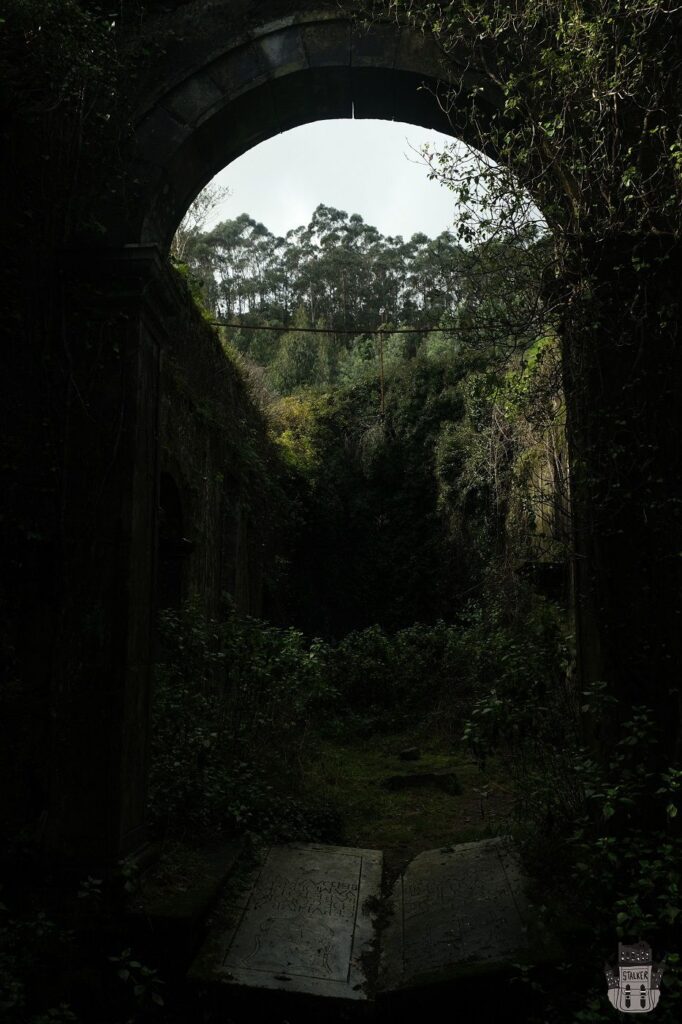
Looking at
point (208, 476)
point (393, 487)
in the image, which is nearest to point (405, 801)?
point (208, 476)

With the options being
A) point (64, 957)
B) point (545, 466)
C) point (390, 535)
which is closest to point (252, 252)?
point (390, 535)

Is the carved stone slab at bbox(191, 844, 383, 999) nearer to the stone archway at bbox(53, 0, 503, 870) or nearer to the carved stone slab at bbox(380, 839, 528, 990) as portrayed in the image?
the carved stone slab at bbox(380, 839, 528, 990)

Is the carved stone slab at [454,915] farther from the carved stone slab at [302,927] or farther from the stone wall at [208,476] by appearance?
the stone wall at [208,476]

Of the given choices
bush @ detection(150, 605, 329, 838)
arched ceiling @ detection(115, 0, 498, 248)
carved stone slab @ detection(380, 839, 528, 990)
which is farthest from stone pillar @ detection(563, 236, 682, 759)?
bush @ detection(150, 605, 329, 838)

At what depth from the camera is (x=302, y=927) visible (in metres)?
4.00

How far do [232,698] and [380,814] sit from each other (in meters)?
1.58

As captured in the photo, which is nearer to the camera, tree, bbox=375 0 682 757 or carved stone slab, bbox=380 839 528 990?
carved stone slab, bbox=380 839 528 990

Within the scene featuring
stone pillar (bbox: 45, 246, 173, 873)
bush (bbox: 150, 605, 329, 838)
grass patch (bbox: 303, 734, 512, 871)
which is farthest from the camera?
grass patch (bbox: 303, 734, 512, 871)

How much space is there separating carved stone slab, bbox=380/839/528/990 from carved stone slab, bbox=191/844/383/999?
0.51 ft

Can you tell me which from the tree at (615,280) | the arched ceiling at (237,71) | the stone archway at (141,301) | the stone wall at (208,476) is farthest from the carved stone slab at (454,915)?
the arched ceiling at (237,71)

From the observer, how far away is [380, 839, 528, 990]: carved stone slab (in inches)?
140

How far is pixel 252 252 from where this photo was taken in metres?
38.8

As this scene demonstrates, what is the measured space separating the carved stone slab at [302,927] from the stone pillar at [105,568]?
27.4 inches

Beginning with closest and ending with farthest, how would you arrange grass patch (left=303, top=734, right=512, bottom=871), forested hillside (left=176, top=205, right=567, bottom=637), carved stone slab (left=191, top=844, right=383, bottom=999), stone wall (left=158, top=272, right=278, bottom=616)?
carved stone slab (left=191, top=844, right=383, bottom=999) → grass patch (left=303, top=734, right=512, bottom=871) → stone wall (left=158, top=272, right=278, bottom=616) → forested hillside (left=176, top=205, right=567, bottom=637)
